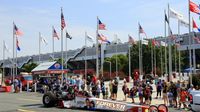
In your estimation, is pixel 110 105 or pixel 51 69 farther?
pixel 51 69

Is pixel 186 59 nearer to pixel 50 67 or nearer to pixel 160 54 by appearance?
pixel 160 54

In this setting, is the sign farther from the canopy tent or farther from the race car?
the canopy tent

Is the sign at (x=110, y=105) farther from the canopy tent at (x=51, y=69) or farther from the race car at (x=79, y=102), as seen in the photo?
the canopy tent at (x=51, y=69)

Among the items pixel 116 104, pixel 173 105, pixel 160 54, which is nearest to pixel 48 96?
pixel 116 104

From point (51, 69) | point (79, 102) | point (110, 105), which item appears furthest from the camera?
point (51, 69)

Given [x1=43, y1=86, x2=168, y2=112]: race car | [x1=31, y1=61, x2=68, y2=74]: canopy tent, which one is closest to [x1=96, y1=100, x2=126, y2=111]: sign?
[x1=43, y1=86, x2=168, y2=112]: race car

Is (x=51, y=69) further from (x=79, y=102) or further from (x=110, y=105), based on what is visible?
(x=110, y=105)

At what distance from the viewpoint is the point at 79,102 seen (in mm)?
22844

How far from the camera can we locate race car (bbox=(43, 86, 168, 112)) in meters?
20.1

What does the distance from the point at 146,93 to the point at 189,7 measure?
1196cm

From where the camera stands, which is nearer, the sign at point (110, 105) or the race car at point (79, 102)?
the sign at point (110, 105)

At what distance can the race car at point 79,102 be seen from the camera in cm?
2009

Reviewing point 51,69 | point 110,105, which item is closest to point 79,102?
point 110,105

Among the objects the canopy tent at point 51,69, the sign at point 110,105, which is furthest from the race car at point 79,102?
the canopy tent at point 51,69
